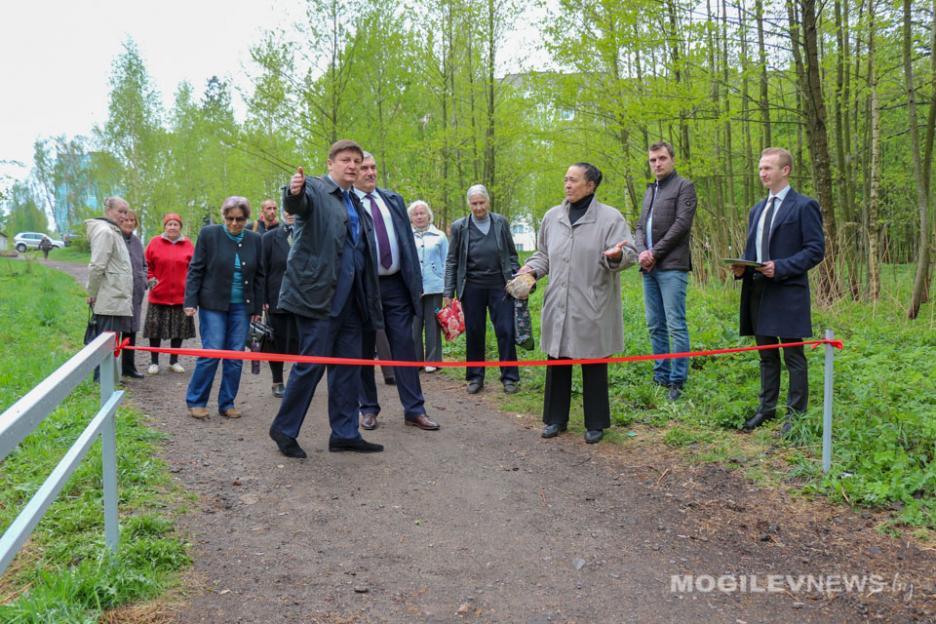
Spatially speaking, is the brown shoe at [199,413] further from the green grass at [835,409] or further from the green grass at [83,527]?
the green grass at [835,409]

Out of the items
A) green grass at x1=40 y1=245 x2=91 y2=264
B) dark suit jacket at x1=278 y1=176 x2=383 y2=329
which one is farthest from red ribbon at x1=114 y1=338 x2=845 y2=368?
green grass at x1=40 y1=245 x2=91 y2=264

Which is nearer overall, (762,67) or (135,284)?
(135,284)

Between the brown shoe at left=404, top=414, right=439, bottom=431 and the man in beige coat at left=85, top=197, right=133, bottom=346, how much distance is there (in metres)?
3.47

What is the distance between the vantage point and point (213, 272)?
6.30 meters

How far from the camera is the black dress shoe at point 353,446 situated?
5090 mm

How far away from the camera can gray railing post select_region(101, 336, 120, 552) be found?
3.09 metres

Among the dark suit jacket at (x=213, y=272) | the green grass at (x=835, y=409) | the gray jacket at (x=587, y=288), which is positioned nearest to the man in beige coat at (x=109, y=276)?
the dark suit jacket at (x=213, y=272)

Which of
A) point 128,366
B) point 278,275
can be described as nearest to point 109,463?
point 278,275

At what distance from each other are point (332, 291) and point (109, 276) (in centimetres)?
→ 357

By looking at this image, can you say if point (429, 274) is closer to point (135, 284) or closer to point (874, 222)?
point (135, 284)

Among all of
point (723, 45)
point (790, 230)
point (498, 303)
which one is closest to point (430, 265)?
point (498, 303)

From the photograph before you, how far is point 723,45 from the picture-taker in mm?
12492

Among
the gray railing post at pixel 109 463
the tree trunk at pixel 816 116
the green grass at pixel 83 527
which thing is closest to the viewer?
the green grass at pixel 83 527

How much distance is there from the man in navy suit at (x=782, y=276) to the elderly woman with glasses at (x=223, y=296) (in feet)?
14.3
